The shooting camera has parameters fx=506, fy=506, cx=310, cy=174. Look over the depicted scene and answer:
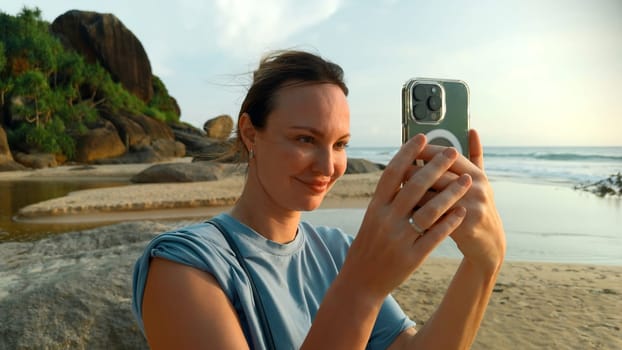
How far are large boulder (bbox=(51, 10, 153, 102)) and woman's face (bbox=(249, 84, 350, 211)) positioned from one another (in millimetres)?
41744

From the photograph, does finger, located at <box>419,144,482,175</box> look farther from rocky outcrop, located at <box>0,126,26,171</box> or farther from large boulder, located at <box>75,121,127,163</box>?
large boulder, located at <box>75,121,127,163</box>

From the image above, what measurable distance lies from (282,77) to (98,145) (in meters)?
30.5

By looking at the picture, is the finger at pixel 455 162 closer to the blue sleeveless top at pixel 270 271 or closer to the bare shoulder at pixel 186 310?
the blue sleeveless top at pixel 270 271

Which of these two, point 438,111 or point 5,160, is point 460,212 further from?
point 5,160

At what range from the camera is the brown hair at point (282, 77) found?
4.67ft

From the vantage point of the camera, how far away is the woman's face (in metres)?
1.35

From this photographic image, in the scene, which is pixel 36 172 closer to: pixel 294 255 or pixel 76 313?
pixel 76 313

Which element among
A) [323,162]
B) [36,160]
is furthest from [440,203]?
[36,160]

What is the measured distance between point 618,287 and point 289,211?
5322mm

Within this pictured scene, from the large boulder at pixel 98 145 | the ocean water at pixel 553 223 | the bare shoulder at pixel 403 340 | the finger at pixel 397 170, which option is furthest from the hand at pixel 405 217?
the large boulder at pixel 98 145

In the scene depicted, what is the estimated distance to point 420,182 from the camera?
0.88 metres

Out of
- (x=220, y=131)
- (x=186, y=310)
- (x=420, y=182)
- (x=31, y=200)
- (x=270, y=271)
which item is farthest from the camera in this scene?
(x=31, y=200)

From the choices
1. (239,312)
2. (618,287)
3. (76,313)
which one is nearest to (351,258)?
(239,312)

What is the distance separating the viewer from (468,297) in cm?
127
